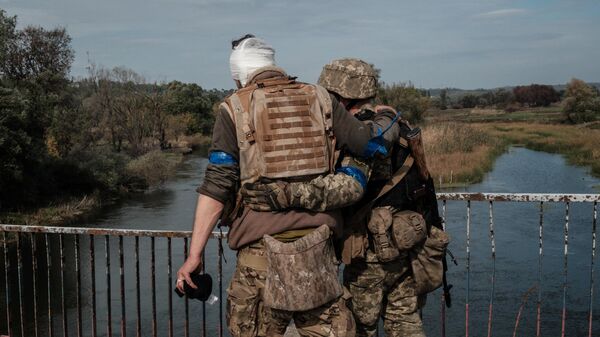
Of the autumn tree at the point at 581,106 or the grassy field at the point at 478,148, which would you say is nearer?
the grassy field at the point at 478,148

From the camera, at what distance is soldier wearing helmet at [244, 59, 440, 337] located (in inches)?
146

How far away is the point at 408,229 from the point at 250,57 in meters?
1.37

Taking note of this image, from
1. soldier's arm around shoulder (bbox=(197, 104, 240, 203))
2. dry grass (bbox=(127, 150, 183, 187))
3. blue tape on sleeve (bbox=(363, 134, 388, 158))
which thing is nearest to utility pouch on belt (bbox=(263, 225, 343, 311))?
soldier's arm around shoulder (bbox=(197, 104, 240, 203))

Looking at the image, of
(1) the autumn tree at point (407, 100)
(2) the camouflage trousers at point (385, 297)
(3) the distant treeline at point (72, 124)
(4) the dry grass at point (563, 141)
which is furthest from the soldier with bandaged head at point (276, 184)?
(1) the autumn tree at point (407, 100)

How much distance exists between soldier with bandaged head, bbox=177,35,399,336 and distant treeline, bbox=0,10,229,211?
25.4 meters

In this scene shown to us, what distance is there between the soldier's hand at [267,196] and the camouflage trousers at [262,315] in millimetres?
243

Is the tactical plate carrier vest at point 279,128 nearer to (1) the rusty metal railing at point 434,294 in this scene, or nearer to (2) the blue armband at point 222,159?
(2) the blue armband at point 222,159

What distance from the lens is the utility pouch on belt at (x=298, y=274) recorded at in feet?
10.3

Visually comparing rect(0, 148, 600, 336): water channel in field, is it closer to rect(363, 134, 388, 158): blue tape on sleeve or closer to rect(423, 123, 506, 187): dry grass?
rect(423, 123, 506, 187): dry grass

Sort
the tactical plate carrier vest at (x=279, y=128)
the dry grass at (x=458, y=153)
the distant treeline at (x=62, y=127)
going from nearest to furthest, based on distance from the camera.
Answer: the tactical plate carrier vest at (x=279, y=128) → the distant treeline at (x=62, y=127) → the dry grass at (x=458, y=153)

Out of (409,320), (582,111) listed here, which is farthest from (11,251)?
(582,111)

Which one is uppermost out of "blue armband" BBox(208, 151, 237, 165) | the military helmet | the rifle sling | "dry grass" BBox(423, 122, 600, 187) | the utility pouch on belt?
the military helmet

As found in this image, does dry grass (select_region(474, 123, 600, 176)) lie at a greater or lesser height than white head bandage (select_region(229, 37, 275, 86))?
lesser

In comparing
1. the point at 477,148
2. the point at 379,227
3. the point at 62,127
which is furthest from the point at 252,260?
the point at 477,148
